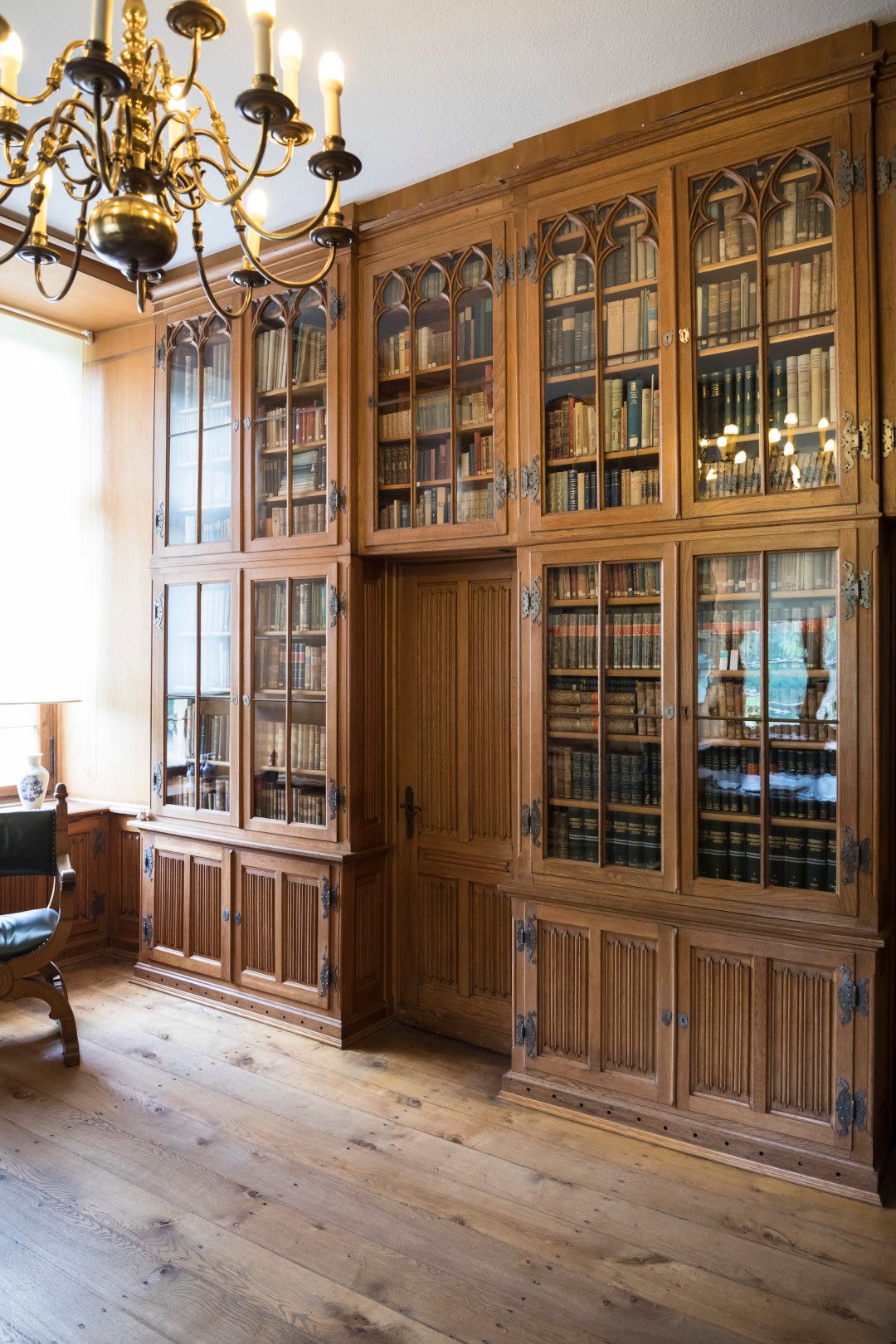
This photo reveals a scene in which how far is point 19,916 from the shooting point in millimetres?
3857

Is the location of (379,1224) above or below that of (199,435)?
below

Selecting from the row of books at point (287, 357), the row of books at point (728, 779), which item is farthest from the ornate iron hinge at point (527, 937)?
the row of books at point (287, 357)

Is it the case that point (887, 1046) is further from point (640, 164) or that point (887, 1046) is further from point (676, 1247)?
point (640, 164)

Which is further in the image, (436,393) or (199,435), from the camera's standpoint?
(199,435)

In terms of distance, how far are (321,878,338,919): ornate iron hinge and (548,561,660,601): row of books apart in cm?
160

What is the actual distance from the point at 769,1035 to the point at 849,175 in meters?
2.75

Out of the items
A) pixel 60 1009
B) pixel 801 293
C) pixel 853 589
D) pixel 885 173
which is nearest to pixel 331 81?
pixel 801 293

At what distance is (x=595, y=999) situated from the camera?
3.27 m

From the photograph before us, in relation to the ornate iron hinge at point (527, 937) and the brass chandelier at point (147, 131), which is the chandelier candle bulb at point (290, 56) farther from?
the ornate iron hinge at point (527, 937)

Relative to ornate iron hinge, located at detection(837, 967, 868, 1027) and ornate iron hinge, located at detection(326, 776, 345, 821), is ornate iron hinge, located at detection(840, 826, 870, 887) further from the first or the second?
ornate iron hinge, located at detection(326, 776, 345, 821)

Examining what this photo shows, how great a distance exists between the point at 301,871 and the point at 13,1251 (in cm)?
176

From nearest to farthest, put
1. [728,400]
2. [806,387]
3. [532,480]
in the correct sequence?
[806,387], [728,400], [532,480]

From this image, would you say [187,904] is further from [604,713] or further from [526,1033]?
[604,713]

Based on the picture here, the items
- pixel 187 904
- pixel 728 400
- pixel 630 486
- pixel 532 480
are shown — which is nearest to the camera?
pixel 728 400
